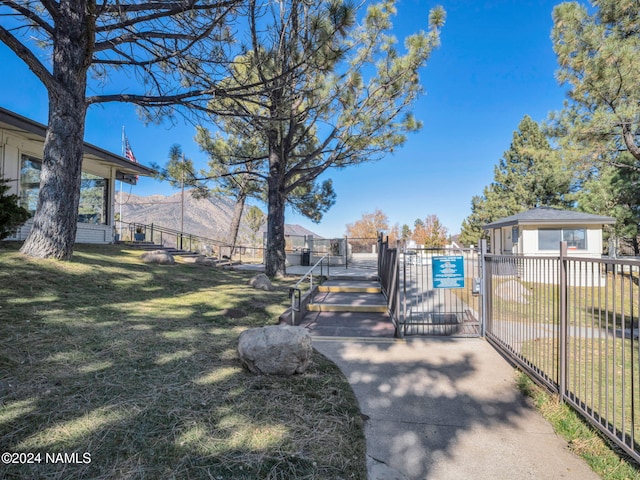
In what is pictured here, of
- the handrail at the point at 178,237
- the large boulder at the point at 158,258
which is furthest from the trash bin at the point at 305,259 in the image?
the large boulder at the point at 158,258

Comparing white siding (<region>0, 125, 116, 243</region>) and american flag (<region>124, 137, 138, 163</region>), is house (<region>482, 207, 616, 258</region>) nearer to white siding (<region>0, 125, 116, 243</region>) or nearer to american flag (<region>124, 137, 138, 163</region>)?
white siding (<region>0, 125, 116, 243</region>)

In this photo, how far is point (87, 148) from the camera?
37.0 feet

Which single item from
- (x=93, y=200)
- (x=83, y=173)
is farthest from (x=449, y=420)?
(x=93, y=200)

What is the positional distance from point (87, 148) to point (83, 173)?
2480 mm

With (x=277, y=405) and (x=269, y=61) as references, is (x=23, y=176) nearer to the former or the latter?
(x=269, y=61)

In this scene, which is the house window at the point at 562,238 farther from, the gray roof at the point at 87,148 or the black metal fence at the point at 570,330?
→ the gray roof at the point at 87,148

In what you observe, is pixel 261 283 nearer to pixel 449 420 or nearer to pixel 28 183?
pixel 449 420

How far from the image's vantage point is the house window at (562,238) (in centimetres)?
1405

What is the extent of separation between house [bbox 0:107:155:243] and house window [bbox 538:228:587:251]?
17040 millimetres

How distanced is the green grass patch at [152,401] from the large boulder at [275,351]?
0.34 feet

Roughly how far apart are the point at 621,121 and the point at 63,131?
12618 millimetres

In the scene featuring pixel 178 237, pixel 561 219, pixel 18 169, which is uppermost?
pixel 18 169

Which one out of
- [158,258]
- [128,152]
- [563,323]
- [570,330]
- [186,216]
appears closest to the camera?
[563,323]

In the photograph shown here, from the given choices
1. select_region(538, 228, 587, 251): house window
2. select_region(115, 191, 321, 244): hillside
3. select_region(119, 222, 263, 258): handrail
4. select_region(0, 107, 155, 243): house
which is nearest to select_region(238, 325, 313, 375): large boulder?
select_region(0, 107, 155, 243): house
